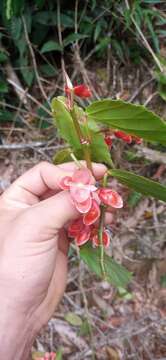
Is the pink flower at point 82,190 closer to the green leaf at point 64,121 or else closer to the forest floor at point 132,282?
the green leaf at point 64,121

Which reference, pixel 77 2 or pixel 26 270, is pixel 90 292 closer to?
pixel 26 270

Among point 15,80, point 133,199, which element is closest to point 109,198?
point 133,199

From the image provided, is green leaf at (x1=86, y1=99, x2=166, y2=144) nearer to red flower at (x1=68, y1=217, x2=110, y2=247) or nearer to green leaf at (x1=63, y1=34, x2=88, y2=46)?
red flower at (x1=68, y1=217, x2=110, y2=247)

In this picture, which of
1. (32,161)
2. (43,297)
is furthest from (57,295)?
(32,161)

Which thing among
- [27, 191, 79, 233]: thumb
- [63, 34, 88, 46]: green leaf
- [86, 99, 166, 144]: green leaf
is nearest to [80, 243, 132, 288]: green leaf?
[27, 191, 79, 233]: thumb

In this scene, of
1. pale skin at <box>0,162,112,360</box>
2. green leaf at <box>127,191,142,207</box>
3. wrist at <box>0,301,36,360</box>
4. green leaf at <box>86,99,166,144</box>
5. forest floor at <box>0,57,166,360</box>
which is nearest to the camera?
green leaf at <box>86,99,166,144</box>

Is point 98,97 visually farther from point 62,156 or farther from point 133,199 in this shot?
point 62,156
